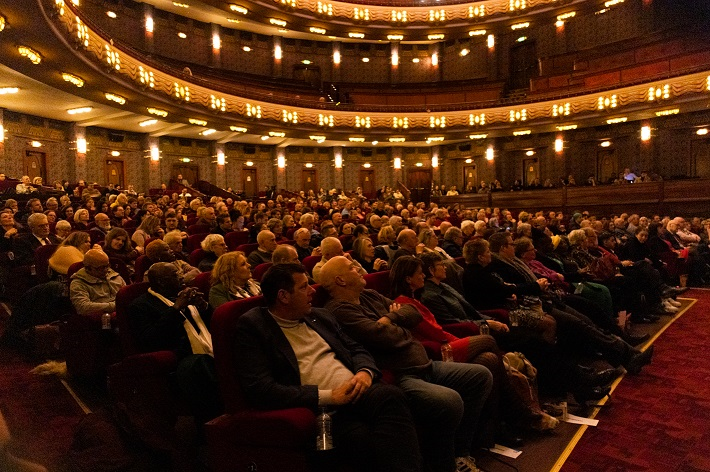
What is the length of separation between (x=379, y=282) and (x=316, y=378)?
1.31 m

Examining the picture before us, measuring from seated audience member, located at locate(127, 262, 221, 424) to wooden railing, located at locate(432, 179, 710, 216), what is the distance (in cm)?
1388

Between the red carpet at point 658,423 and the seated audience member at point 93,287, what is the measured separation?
115 inches

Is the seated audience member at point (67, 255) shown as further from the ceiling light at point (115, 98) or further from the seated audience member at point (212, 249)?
the ceiling light at point (115, 98)

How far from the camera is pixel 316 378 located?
2.07m

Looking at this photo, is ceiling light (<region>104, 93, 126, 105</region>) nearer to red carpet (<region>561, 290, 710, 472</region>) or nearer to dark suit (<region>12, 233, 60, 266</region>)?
dark suit (<region>12, 233, 60, 266</region>)

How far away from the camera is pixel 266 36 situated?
20.2m

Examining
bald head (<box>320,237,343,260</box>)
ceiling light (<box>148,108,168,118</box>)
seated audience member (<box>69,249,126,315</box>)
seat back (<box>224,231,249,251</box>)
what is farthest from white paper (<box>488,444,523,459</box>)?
ceiling light (<box>148,108,168,118</box>)

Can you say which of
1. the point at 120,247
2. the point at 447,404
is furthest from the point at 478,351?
the point at 120,247

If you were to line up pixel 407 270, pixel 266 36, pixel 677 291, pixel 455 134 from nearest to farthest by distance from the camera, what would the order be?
pixel 407 270
pixel 677 291
pixel 455 134
pixel 266 36

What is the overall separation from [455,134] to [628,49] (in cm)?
633

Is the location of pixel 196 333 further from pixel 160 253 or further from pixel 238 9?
pixel 238 9

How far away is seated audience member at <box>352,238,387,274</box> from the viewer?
4285 mm

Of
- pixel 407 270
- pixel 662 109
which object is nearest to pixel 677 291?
pixel 407 270

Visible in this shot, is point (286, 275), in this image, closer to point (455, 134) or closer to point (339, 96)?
point (455, 134)
